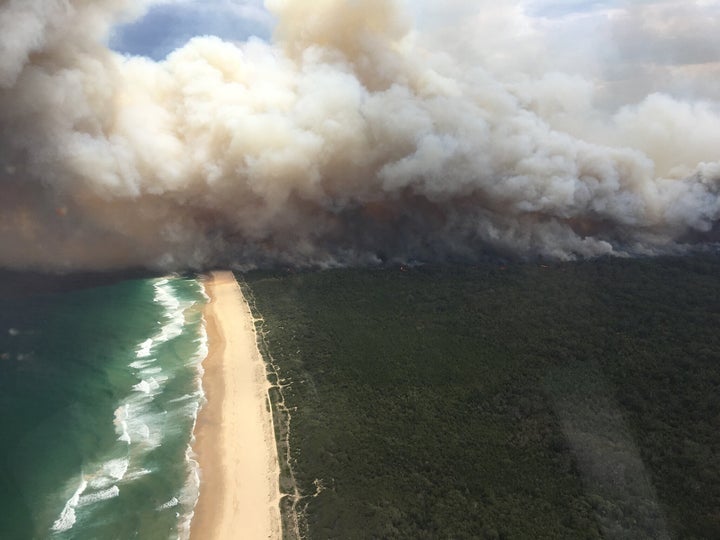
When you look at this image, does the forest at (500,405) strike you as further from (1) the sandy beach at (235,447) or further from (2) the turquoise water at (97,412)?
(2) the turquoise water at (97,412)

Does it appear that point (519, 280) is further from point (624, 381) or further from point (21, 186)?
point (21, 186)

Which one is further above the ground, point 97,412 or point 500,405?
point 500,405

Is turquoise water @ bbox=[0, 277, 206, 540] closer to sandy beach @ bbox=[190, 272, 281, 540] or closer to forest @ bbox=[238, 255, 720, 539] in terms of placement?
sandy beach @ bbox=[190, 272, 281, 540]

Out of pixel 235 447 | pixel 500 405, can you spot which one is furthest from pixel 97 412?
pixel 500 405

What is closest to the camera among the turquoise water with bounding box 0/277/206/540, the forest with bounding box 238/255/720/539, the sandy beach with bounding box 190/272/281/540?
the forest with bounding box 238/255/720/539

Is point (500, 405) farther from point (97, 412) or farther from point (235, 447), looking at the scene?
point (97, 412)

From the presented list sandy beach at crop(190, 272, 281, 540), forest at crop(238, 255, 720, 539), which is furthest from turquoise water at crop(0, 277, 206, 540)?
forest at crop(238, 255, 720, 539)

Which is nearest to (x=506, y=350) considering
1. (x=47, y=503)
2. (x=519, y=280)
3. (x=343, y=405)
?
(x=343, y=405)
